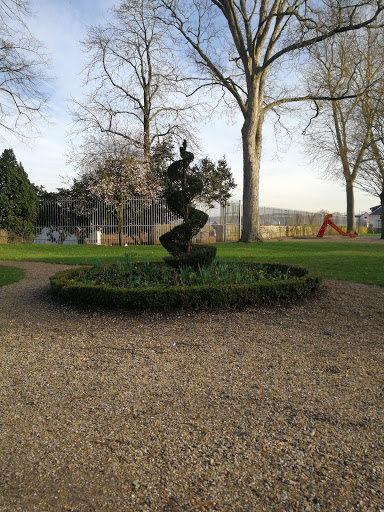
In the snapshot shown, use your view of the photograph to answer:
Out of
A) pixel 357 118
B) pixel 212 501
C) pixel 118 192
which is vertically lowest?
pixel 212 501

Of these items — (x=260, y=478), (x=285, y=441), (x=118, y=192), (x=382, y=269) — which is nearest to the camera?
(x=260, y=478)

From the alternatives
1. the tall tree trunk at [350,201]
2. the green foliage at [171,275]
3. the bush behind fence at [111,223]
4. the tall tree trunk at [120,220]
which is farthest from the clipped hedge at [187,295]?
the tall tree trunk at [350,201]

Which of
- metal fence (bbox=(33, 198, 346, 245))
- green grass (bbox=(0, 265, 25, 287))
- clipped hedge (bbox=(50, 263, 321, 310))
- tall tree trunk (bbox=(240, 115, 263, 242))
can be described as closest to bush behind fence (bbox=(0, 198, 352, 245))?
metal fence (bbox=(33, 198, 346, 245))

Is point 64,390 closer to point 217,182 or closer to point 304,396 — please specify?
point 304,396

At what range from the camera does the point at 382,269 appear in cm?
880

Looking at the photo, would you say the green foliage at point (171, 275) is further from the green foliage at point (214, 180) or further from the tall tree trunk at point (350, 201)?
the tall tree trunk at point (350, 201)

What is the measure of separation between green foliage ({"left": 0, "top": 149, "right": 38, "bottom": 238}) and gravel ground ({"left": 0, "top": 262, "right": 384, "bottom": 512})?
666 inches

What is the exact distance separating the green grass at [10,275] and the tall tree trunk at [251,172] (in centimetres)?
1129

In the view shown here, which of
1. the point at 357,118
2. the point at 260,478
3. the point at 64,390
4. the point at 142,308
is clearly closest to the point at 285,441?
the point at 260,478

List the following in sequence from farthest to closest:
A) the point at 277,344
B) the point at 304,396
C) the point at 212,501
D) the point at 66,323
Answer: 1. the point at 66,323
2. the point at 277,344
3. the point at 304,396
4. the point at 212,501

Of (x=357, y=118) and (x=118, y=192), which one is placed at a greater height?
(x=357, y=118)

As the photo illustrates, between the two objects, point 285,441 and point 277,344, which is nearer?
point 285,441

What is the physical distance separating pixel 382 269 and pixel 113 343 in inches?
277

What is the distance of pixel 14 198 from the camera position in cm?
2014
